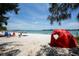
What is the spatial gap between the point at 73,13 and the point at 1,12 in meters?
0.60

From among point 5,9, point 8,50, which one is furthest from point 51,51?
point 5,9

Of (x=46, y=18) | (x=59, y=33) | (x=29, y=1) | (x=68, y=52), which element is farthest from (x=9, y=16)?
(x=68, y=52)

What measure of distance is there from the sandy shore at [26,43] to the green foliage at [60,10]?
17 cm

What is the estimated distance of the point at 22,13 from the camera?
4.66ft

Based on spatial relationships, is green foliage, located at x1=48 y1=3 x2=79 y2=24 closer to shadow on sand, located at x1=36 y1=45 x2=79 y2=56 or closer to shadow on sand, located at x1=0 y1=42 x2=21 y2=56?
shadow on sand, located at x1=36 y1=45 x2=79 y2=56

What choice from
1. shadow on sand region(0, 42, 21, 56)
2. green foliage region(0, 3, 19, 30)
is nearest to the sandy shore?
shadow on sand region(0, 42, 21, 56)

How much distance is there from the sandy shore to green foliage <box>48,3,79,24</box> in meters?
0.17

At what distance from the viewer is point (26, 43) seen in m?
1.41

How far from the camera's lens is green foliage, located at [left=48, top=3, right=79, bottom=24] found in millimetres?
1416

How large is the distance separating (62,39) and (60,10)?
25 centimetres

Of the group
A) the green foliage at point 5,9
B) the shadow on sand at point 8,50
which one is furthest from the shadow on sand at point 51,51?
the green foliage at point 5,9

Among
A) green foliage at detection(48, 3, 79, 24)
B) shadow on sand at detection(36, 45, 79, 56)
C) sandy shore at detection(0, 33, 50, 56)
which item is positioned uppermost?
green foliage at detection(48, 3, 79, 24)

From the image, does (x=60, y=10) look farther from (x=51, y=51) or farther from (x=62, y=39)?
(x=51, y=51)

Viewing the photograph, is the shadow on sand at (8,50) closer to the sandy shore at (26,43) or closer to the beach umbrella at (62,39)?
the sandy shore at (26,43)
